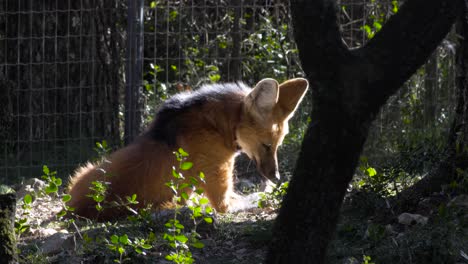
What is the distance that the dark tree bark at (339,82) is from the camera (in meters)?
3.11

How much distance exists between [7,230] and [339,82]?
4.88 ft

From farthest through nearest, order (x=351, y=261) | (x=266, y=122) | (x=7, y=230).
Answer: (x=266, y=122)
(x=351, y=261)
(x=7, y=230)

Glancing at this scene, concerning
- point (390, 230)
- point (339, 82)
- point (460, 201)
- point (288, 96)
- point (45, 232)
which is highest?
point (339, 82)

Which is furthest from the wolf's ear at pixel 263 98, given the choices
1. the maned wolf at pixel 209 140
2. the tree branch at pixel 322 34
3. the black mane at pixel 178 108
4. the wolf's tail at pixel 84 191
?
the tree branch at pixel 322 34

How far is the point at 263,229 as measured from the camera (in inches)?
175

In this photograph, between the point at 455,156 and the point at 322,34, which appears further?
the point at 455,156

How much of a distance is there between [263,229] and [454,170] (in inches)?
45.9

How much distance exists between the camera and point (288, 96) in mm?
5703

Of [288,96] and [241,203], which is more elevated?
[288,96]

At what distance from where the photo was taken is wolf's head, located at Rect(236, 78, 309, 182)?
18.4ft

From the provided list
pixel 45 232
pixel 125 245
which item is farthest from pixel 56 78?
pixel 125 245

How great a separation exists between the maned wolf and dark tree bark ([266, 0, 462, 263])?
87.0 inches

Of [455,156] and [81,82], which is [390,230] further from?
[81,82]

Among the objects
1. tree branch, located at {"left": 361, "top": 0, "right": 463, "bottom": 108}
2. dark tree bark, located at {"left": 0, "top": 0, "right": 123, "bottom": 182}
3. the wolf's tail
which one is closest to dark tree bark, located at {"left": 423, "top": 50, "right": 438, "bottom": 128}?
dark tree bark, located at {"left": 0, "top": 0, "right": 123, "bottom": 182}
